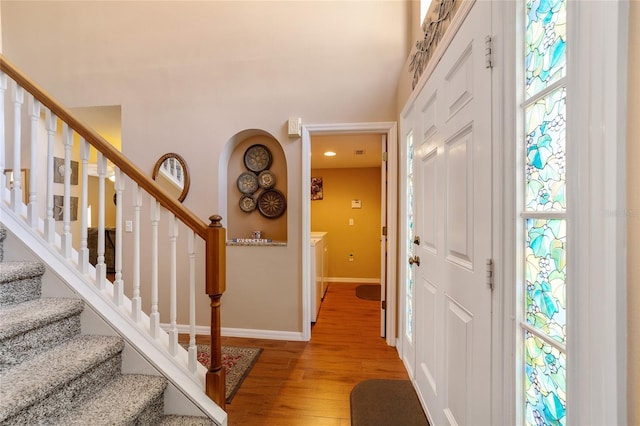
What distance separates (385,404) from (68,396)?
1.61m

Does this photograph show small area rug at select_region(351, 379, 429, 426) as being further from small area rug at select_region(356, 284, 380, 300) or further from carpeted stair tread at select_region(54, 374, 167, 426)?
small area rug at select_region(356, 284, 380, 300)

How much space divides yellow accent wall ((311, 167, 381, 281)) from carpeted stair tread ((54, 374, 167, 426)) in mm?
3907

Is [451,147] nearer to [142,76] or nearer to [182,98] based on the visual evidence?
[182,98]

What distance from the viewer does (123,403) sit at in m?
1.18

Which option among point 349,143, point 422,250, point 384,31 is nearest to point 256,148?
point 349,143

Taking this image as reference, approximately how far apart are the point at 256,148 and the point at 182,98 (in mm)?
853

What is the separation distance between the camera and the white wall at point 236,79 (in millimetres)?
2553

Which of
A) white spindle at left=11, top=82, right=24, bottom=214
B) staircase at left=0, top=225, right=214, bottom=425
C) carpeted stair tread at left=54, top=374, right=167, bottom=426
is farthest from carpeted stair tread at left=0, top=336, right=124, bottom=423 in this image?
white spindle at left=11, top=82, right=24, bottom=214

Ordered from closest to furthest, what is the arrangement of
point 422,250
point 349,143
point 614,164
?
point 614,164
point 422,250
point 349,143

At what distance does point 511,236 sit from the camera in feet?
2.76

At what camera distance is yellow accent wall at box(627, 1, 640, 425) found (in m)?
0.48

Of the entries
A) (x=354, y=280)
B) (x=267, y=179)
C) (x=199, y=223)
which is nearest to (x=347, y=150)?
(x=267, y=179)

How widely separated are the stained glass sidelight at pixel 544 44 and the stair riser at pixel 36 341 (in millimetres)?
2069

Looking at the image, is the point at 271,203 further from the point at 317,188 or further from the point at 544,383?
the point at 544,383
